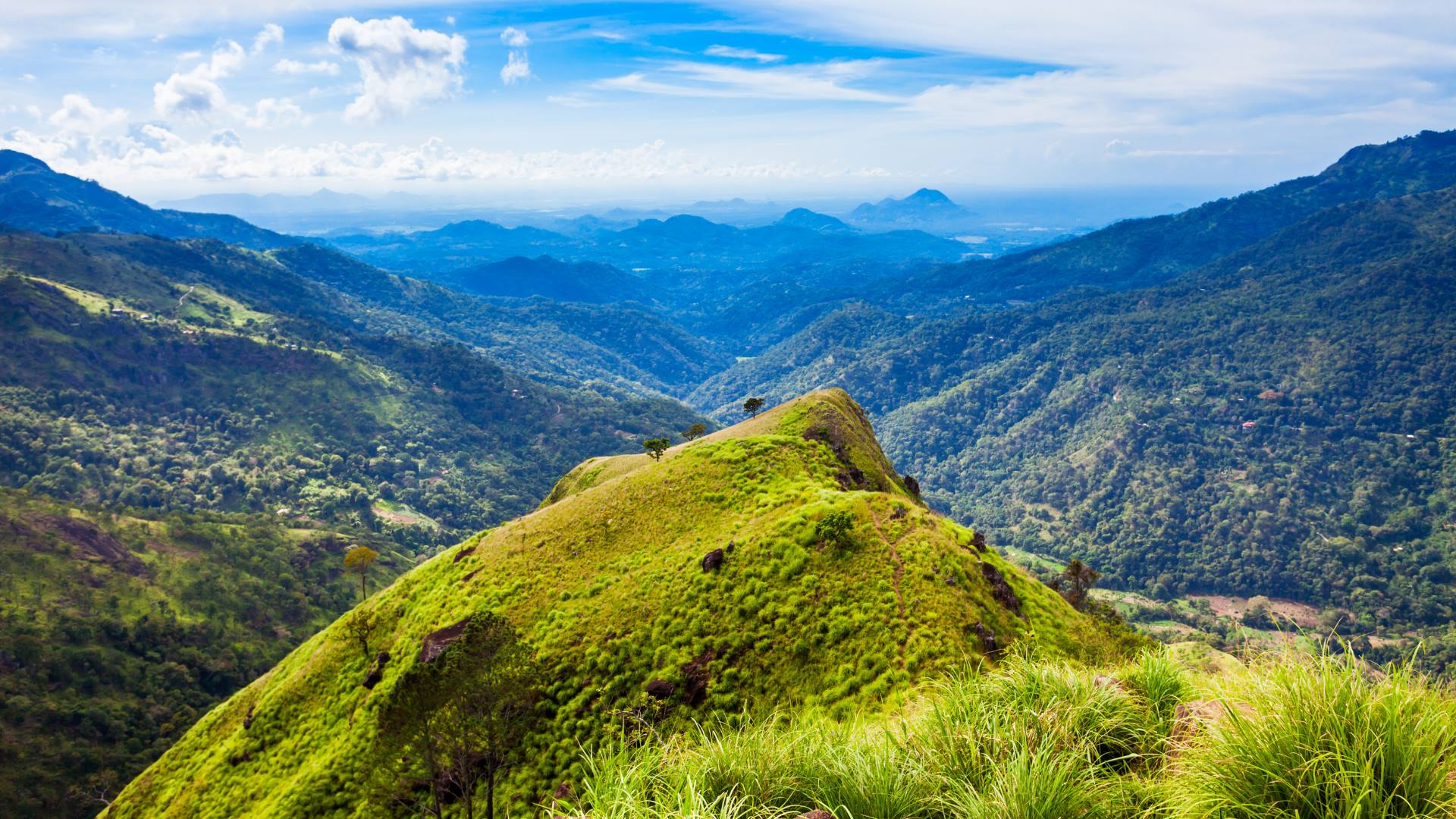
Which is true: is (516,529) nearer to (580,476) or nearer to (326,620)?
(580,476)

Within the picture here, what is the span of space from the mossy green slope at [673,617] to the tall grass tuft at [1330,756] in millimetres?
23828

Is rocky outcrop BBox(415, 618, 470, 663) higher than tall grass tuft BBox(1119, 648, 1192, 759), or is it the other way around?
tall grass tuft BBox(1119, 648, 1192, 759)

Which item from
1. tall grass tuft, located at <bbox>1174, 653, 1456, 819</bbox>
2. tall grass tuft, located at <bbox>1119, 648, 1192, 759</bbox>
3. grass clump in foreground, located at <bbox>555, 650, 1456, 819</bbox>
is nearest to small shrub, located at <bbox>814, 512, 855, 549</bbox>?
grass clump in foreground, located at <bbox>555, 650, 1456, 819</bbox>

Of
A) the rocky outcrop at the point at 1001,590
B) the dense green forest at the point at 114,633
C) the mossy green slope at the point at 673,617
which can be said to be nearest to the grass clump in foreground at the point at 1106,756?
the mossy green slope at the point at 673,617

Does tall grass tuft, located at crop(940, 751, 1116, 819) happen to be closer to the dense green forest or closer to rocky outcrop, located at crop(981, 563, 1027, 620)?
rocky outcrop, located at crop(981, 563, 1027, 620)

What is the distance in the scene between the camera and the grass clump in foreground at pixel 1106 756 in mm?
7898

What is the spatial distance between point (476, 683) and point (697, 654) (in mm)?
13652

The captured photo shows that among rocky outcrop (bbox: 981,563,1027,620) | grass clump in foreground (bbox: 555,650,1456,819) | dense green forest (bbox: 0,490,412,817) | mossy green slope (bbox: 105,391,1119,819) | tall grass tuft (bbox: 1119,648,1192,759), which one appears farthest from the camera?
dense green forest (bbox: 0,490,412,817)

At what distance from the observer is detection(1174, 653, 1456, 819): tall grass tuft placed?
7629 millimetres

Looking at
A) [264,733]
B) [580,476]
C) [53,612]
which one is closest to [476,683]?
[264,733]

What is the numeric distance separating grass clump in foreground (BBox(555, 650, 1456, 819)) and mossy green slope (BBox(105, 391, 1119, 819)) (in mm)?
20779

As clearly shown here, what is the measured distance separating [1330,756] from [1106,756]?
393 cm

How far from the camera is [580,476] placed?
99.9 m

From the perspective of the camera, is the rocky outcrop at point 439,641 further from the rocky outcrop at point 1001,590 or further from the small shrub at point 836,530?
the rocky outcrop at point 1001,590
